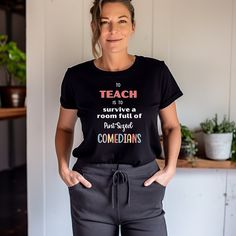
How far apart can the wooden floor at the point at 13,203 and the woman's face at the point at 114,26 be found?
69.4 inches

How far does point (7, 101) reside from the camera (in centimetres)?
211

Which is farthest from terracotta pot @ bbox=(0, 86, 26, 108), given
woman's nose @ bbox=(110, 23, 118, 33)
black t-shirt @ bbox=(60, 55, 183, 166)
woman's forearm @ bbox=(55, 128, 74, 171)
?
woman's nose @ bbox=(110, 23, 118, 33)

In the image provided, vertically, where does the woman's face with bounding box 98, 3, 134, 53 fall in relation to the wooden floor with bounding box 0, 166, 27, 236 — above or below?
above

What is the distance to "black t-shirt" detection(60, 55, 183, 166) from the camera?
1229 mm

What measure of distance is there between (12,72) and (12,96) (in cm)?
15

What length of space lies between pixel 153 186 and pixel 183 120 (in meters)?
0.50

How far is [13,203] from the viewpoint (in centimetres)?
322

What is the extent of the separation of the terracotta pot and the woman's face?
1009mm

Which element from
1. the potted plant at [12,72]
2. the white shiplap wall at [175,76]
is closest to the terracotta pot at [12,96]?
the potted plant at [12,72]

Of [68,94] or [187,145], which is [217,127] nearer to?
[187,145]

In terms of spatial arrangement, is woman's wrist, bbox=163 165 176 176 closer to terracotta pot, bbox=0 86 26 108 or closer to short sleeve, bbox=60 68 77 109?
short sleeve, bbox=60 68 77 109

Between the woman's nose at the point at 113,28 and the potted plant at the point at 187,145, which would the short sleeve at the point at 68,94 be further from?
the potted plant at the point at 187,145

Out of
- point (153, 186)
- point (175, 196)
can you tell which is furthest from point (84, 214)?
point (175, 196)

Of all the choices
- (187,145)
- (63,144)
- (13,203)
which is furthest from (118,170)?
(13,203)
